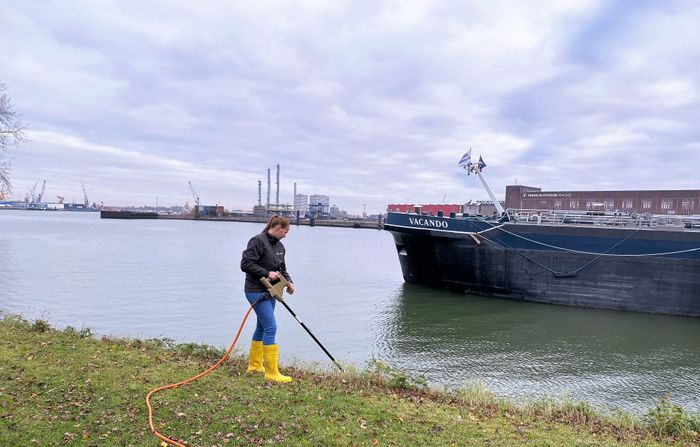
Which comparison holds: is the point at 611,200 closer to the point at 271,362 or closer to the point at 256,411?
the point at 271,362

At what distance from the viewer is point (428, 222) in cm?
2300

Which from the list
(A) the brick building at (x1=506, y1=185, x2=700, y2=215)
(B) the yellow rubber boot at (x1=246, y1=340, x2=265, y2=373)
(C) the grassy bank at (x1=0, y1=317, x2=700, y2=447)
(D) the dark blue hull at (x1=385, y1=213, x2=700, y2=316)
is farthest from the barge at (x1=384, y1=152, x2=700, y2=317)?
(A) the brick building at (x1=506, y1=185, x2=700, y2=215)

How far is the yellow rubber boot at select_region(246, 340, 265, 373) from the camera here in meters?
7.23

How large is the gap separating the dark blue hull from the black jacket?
16.4 metres

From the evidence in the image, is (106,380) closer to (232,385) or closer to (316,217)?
(232,385)

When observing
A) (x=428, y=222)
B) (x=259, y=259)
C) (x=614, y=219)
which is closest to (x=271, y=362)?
(x=259, y=259)

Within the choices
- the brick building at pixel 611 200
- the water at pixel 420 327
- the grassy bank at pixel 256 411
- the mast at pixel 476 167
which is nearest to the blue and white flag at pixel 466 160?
the mast at pixel 476 167

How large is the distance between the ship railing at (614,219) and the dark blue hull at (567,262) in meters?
0.99

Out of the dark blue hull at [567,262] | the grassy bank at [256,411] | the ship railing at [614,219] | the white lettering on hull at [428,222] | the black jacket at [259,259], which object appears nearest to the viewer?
the grassy bank at [256,411]

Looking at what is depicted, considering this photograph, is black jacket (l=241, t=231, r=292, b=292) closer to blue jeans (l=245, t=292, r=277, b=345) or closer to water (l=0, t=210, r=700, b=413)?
blue jeans (l=245, t=292, r=277, b=345)

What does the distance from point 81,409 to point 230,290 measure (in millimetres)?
18543

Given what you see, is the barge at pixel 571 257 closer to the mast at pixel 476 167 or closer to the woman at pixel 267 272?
the mast at pixel 476 167

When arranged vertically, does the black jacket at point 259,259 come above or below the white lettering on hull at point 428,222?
below

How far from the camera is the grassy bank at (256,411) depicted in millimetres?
5004
